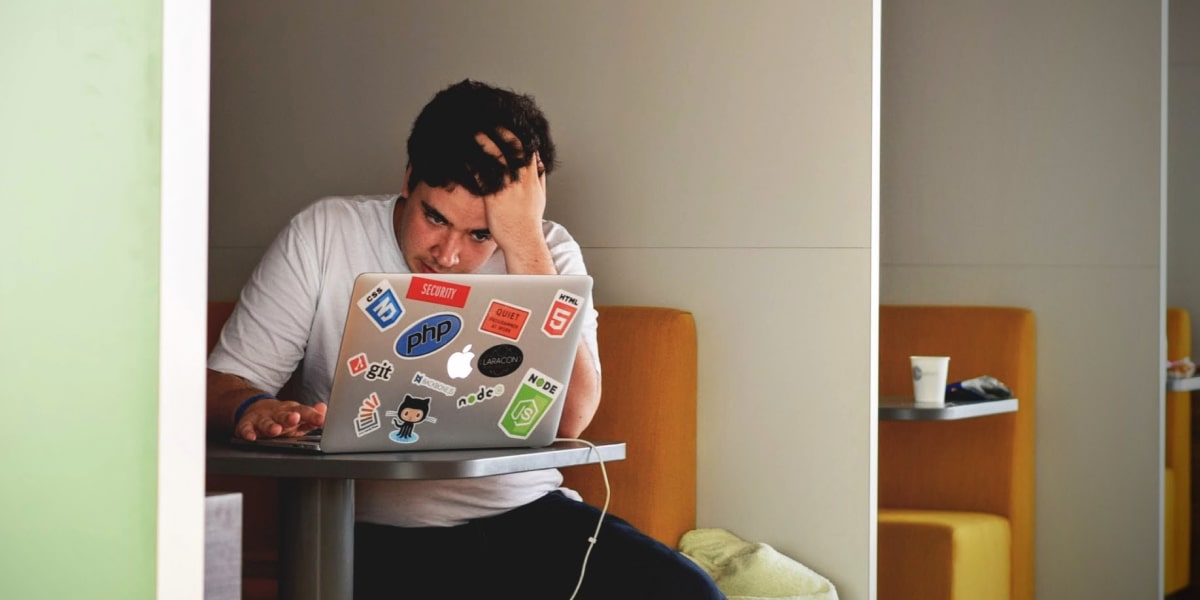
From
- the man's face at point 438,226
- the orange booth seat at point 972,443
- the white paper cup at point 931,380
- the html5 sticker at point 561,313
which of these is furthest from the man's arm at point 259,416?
the orange booth seat at point 972,443

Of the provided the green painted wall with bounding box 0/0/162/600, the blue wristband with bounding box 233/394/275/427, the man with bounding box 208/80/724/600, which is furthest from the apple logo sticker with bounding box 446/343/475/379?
the green painted wall with bounding box 0/0/162/600

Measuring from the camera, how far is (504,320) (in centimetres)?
178

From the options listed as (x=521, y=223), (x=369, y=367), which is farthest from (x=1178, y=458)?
(x=369, y=367)

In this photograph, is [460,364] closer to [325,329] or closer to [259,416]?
[259,416]

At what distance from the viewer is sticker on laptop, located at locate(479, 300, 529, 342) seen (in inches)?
69.6

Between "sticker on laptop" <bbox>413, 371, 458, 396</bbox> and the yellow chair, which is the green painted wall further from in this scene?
the yellow chair

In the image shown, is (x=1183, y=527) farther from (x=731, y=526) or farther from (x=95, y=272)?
(x=95, y=272)

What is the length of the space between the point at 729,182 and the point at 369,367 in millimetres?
1393

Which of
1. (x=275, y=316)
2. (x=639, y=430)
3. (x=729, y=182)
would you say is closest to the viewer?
(x=275, y=316)

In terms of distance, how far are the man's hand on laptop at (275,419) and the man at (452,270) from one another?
7.0 inches

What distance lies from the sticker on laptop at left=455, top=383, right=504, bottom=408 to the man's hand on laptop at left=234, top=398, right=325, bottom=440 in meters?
0.19

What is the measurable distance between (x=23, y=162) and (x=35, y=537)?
0.23m

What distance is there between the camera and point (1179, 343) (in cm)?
530

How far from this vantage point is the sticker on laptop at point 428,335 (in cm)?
172
